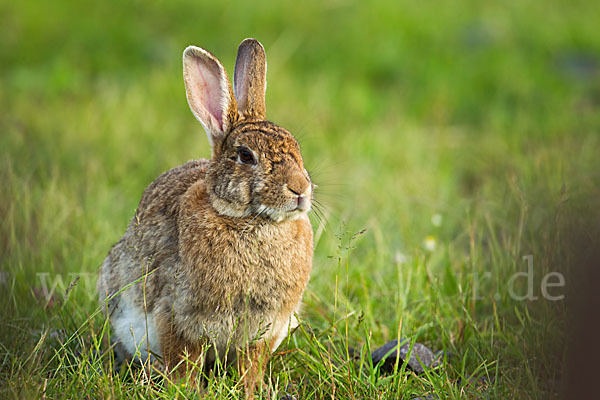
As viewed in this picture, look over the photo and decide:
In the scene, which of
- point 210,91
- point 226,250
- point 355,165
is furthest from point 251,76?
point 355,165

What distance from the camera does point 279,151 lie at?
2957mm

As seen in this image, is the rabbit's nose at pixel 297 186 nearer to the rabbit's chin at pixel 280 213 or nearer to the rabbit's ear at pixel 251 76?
the rabbit's chin at pixel 280 213

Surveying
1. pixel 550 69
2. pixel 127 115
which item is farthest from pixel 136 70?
pixel 550 69

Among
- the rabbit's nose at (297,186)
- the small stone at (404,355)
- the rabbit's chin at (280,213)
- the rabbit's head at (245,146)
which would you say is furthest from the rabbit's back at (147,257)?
the small stone at (404,355)

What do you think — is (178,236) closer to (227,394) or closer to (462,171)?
(227,394)

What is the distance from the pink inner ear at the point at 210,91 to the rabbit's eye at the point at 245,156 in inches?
9.6

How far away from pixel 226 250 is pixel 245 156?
0.38m

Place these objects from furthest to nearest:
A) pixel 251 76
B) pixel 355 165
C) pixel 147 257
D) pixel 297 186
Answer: pixel 355 165 < pixel 251 76 < pixel 147 257 < pixel 297 186

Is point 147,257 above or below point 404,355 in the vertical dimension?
above

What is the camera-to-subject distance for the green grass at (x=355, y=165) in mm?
3057

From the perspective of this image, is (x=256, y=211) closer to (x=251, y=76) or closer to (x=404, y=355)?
(x=251, y=76)

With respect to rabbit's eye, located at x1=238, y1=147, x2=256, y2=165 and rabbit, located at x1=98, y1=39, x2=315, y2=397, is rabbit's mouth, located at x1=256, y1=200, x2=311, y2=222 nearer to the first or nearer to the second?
rabbit, located at x1=98, y1=39, x2=315, y2=397

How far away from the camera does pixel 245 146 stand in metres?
2.97

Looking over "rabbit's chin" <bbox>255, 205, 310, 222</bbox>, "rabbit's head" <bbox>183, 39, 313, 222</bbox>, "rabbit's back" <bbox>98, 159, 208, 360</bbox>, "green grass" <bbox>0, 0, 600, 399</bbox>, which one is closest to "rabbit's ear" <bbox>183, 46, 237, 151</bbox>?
"rabbit's head" <bbox>183, 39, 313, 222</bbox>
